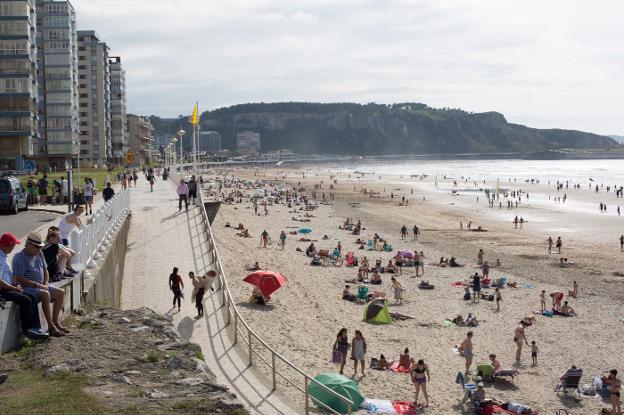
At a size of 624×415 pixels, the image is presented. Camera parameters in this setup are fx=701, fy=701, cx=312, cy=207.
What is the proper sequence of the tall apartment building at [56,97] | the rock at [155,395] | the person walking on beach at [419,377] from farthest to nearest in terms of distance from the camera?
the tall apartment building at [56,97] → the person walking on beach at [419,377] → the rock at [155,395]

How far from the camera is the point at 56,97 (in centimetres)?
6706

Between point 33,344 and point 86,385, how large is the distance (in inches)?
44.1

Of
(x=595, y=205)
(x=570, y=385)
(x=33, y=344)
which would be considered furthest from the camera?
(x=595, y=205)

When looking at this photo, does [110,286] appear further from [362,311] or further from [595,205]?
[595,205]

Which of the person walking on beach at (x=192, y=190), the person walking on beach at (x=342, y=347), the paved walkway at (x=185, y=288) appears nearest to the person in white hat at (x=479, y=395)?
the person walking on beach at (x=342, y=347)

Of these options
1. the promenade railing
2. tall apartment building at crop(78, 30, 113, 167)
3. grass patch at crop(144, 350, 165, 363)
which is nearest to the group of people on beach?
the promenade railing

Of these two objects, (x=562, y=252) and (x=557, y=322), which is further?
(x=562, y=252)

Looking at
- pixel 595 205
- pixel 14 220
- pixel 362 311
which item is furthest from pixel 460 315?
pixel 595 205

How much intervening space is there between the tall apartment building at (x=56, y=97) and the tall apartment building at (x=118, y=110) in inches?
1468

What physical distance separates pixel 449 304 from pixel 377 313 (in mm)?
3996

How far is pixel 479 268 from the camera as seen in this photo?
29.2 meters

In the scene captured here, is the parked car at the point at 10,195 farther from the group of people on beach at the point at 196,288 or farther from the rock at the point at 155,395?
the rock at the point at 155,395

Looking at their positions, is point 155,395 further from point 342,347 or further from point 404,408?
point 342,347

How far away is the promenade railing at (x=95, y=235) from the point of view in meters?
10.6
